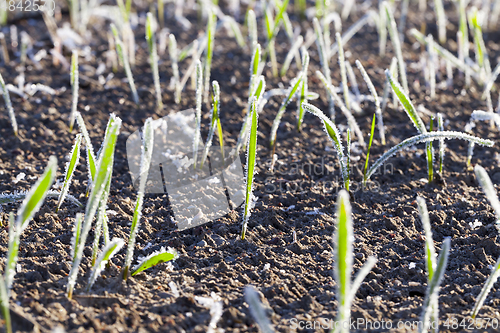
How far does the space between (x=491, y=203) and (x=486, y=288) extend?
160mm

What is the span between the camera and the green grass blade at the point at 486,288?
81cm

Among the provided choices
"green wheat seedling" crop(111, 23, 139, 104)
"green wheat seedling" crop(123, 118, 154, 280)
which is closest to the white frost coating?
"green wheat seedling" crop(123, 118, 154, 280)

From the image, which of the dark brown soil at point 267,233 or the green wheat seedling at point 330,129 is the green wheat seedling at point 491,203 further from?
the green wheat seedling at point 330,129

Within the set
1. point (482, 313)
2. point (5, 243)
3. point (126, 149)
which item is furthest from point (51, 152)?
point (482, 313)

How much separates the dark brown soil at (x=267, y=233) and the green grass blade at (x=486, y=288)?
0.03m

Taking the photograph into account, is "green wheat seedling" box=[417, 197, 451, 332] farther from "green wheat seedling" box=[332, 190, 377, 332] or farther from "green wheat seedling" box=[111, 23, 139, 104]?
"green wheat seedling" box=[111, 23, 139, 104]

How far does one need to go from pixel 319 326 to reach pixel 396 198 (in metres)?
0.54

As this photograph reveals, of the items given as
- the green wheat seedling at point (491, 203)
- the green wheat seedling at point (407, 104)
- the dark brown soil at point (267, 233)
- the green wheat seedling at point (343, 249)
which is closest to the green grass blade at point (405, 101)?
the green wheat seedling at point (407, 104)

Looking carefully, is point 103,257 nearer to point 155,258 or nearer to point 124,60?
point 155,258

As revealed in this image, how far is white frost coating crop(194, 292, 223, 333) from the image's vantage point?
0.81 metres

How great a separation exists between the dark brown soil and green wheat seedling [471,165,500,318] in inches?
2.1

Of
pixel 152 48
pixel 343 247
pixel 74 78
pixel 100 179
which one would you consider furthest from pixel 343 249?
pixel 152 48

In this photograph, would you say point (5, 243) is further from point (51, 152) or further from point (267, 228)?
point (267, 228)

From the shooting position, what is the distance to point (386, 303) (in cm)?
92
